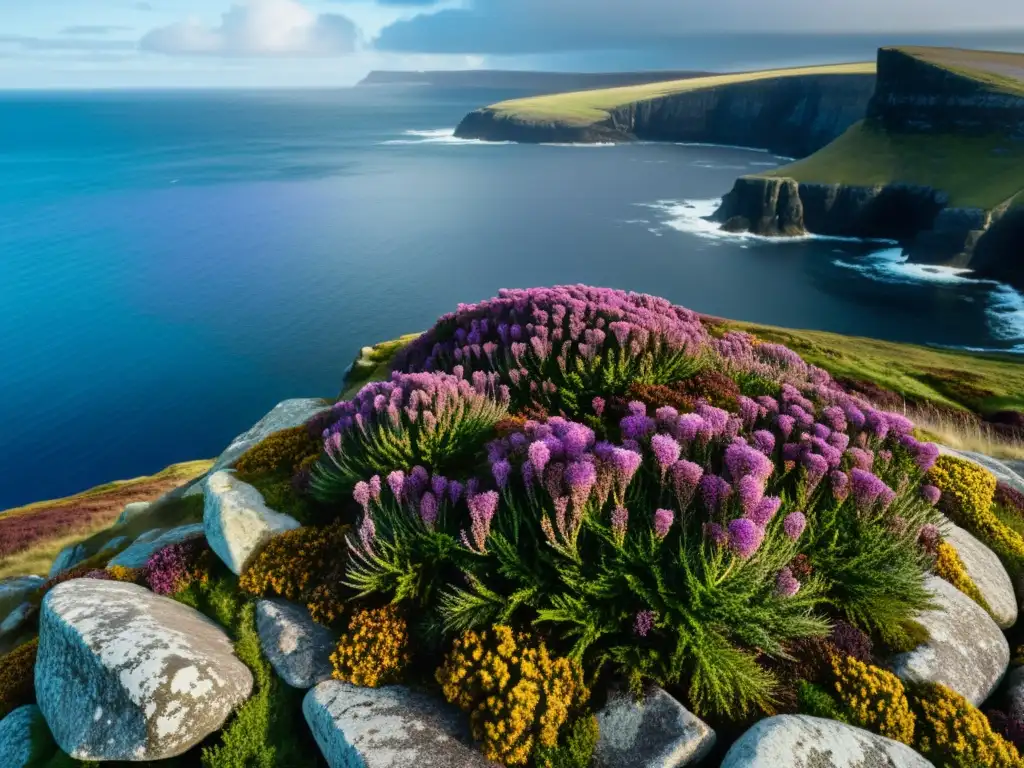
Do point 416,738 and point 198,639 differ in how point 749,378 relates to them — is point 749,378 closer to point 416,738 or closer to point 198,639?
point 416,738

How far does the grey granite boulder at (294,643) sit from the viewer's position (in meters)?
7.64

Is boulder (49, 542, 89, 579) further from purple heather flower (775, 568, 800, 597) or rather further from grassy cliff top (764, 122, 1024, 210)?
grassy cliff top (764, 122, 1024, 210)

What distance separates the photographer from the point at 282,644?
7.96m

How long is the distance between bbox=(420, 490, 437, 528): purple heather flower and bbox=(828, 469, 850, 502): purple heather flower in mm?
4968

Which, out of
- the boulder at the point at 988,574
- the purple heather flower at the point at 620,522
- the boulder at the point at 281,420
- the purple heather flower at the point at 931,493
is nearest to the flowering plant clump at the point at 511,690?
the purple heather flower at the point at 620,522

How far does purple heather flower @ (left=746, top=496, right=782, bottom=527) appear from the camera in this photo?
644 centimetres

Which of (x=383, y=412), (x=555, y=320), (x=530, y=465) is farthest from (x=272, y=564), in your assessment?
(x=555, y=320)

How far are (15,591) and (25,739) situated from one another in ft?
44.6

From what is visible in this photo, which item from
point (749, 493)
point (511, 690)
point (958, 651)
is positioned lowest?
point (958, 651)

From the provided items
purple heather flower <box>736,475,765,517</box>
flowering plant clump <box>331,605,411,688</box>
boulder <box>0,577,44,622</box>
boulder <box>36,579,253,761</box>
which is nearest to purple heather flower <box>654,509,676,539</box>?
purple heather flower <box>736,475,765,517</box>

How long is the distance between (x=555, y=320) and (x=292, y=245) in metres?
110

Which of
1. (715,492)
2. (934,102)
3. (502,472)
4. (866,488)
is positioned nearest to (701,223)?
(934,102)

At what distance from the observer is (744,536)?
6.21 metres

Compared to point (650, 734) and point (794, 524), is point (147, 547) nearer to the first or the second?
point (650, 734)
